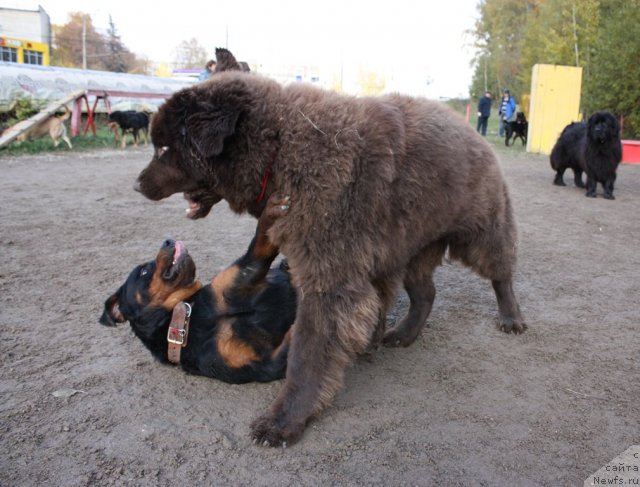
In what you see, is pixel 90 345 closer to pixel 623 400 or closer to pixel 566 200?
pixel 623 400

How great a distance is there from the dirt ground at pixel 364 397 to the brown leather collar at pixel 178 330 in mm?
220

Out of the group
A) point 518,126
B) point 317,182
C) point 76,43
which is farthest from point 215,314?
point 76,43

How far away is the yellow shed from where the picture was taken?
18578 mm

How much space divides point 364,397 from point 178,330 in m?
1.25

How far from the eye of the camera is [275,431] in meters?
2.75

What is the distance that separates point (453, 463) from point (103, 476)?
1.72m

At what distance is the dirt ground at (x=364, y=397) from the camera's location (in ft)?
8.44

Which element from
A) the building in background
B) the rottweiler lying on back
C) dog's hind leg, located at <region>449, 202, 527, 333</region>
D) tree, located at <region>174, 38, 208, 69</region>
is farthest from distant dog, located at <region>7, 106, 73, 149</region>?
tree, located at <region>174, 38, 208, 69</region>

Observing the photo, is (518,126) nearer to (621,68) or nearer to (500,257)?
(621,68)

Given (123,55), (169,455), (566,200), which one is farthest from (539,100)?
(123,55)

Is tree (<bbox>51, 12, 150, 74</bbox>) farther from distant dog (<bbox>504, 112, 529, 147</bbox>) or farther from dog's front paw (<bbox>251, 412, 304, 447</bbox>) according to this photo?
dog's front paw (<bbox>251, 412, 304, 447</bbox>)

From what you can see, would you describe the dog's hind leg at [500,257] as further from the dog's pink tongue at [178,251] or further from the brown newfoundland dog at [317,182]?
the dog's pink tongue at [178,251]

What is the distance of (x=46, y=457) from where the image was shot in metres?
2.63

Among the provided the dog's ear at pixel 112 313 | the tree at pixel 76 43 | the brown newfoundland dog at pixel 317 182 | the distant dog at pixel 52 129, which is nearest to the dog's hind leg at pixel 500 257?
the brown newfoundland dog at pixel 317 182
